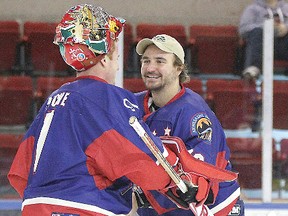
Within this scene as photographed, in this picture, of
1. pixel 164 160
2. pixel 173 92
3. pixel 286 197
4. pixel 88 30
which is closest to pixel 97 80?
pixel 88 30

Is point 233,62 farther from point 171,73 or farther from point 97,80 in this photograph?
point 97,80

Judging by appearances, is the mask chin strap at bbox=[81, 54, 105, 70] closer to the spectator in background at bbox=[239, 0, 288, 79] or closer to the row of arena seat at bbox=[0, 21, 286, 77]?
the row of arena seat at bbox=[0, 21, 286, 77]

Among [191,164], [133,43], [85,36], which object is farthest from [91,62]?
[133,43]

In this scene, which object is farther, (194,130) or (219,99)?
(219,99)

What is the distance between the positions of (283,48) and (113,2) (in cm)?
121

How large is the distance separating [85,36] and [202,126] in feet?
2.24

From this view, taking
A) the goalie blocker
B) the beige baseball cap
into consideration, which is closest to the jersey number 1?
the goalie blocker

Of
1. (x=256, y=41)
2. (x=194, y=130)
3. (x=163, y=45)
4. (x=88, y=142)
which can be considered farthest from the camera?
(x=256, y=41)

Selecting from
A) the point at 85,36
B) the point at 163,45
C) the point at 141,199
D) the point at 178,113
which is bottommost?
the point at 141,199

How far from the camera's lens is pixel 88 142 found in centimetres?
172

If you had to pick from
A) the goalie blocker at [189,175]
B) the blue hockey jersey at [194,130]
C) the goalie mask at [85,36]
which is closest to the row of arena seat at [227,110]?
the blue hockey jersey at [194,130]

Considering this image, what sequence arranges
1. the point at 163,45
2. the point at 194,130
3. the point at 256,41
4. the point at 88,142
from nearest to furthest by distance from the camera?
the point at 88,142
the point at 194,130
the point at 163,45
the point at 256,41

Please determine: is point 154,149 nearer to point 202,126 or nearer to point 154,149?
point 154,149

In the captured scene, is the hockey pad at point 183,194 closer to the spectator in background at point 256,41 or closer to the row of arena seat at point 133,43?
the row of arena seat at point 133,43
